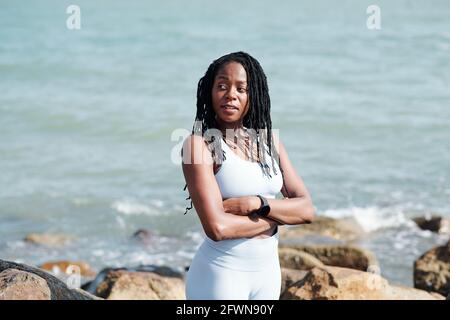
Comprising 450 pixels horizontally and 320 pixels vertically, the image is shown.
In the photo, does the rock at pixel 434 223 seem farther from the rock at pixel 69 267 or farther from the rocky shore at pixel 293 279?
the rock at pixel 69 267

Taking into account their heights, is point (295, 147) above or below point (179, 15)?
below

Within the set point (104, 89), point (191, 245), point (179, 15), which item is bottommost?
point (191, 245)

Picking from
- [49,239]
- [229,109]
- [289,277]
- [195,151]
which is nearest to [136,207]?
[49,239]

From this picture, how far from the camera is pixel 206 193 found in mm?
3750

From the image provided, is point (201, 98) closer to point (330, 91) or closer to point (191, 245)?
point (191, 245)

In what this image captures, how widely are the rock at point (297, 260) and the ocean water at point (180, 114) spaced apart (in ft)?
7.67

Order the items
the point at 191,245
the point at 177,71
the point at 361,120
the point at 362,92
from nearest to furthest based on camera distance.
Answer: the point at 191,245 < the point at 361,120 < the point at 362,92 < the point at 177,71

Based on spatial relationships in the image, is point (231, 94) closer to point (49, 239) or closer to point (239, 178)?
point (239, 178)

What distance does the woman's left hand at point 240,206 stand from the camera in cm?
386

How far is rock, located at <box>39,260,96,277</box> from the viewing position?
11541 mm

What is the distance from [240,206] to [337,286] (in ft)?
10.5

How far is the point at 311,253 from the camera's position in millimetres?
9969
